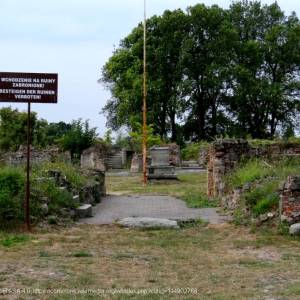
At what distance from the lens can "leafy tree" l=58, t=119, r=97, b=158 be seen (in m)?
39.5

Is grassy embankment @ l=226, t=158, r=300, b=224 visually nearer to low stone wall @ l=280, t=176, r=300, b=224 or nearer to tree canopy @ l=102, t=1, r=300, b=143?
low stone wall @ l=280, t=176, r=300, b=224

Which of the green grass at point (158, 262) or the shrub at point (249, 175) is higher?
the shrub at point (249, 175)

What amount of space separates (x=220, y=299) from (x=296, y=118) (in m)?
46.7

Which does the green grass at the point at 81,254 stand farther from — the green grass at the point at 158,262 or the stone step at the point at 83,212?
the stone step at the point at 83,212

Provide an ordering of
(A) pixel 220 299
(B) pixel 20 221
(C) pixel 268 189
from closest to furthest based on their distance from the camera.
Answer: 1. (A) pixel 220 299
2. (B) pixel 20 221
3. (C) pixel 268 189

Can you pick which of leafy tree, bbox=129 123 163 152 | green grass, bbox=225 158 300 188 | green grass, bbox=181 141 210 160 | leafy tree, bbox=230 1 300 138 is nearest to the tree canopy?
leafy tree, bbox=230 1 300 138

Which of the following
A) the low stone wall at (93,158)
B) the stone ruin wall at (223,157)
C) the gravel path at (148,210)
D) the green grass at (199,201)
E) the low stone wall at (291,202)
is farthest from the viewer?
the low stone wall at (93,158)

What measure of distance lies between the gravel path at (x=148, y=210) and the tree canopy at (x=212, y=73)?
2811cm

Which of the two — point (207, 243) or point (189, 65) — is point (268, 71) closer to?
point (189, 65)

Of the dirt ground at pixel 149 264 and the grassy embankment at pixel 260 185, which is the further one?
the grassy embankment at pixel 260 185

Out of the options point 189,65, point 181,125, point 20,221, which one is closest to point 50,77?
point 20,221

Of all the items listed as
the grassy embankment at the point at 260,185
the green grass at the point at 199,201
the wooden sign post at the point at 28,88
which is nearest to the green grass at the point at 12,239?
the wooden sign post at the point at 28,88

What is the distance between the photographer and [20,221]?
35.2ft

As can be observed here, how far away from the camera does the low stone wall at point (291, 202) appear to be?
33.6ft
